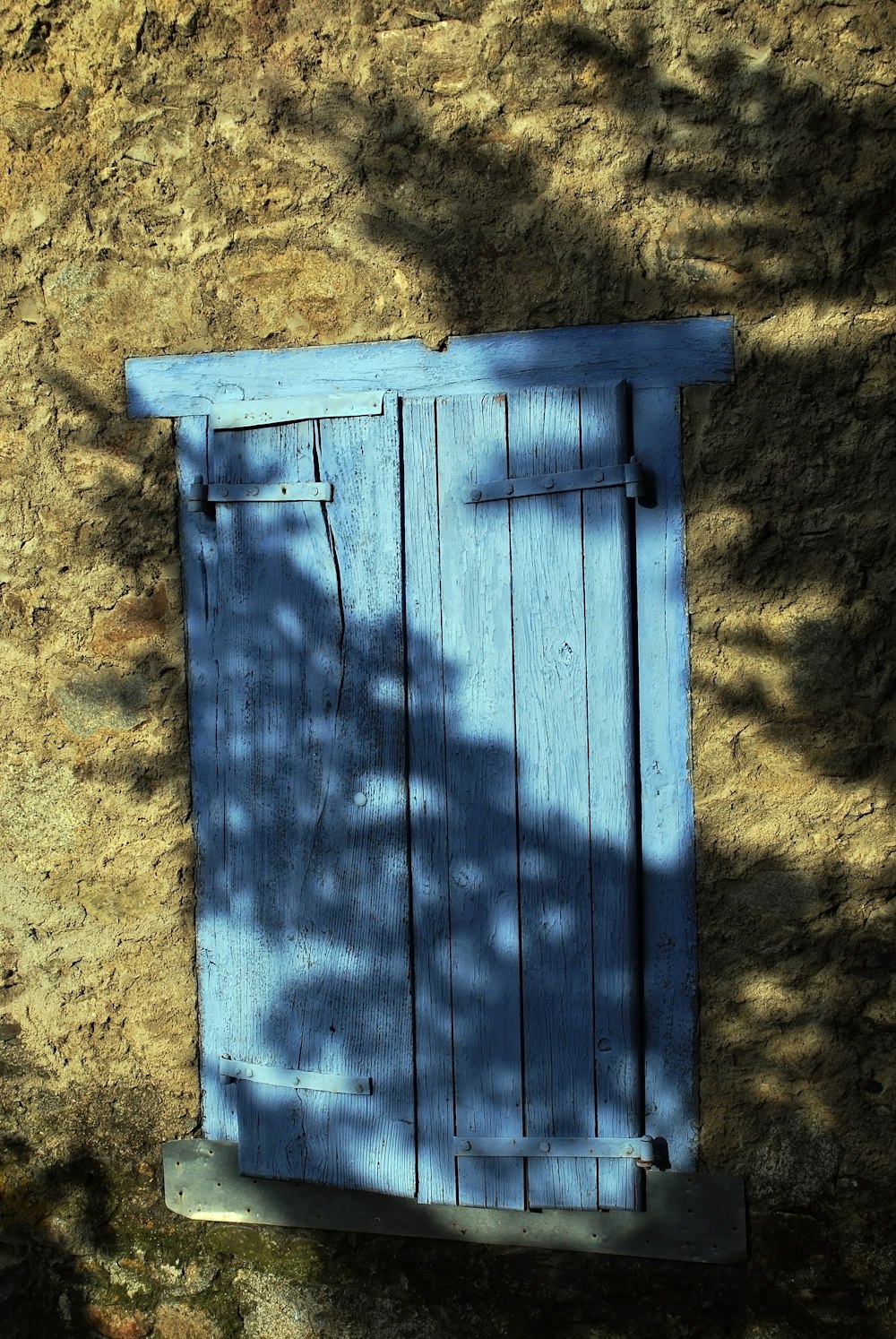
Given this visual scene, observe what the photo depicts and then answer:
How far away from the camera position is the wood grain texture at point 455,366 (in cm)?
251

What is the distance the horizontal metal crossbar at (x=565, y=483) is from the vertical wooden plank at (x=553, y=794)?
2cm

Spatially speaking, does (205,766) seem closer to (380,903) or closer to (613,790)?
(380,903)

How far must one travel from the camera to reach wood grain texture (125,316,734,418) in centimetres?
251

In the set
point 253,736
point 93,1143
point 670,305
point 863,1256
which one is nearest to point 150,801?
point 253,736

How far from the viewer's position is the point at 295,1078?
2799mm

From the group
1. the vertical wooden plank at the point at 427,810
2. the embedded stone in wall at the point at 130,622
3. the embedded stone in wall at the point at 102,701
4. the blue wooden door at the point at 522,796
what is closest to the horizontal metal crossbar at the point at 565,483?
the blue wooden door at the point at 522,796

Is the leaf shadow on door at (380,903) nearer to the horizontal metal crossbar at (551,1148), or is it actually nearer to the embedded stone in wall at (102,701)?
the horizontal metal crossbar at (551,1148)

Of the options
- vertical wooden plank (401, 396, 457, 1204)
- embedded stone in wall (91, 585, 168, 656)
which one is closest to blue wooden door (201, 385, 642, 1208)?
vertical wooden plank (401, 396, 457, 1204)

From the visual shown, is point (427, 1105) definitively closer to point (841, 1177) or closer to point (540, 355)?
point (841, 1177)

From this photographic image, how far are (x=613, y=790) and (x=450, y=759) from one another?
1.23ft

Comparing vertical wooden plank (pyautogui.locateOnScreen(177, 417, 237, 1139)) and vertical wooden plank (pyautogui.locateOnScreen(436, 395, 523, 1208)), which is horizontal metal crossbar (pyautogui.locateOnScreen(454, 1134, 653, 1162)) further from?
vertical wooden plank (pyautogui.locateOnScreen(177, 417, 237, 1139))

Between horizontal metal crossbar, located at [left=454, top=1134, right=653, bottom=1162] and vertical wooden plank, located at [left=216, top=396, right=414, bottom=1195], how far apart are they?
0.16 meters

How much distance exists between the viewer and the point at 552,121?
8.26 feet

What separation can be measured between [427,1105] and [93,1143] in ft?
3.00
